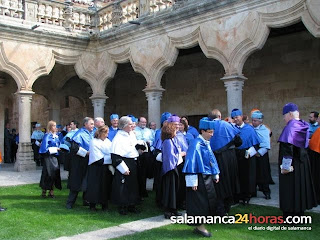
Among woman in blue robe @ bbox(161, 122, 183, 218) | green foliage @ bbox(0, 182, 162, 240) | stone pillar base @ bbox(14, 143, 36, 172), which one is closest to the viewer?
green foliage @ bbox(0, 182, 162, 240)

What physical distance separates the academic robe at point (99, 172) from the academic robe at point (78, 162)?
22cm

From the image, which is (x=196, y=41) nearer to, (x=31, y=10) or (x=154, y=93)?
(x=154, y=93)

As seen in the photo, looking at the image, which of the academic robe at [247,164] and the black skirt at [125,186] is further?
the academic robe at [247,164]

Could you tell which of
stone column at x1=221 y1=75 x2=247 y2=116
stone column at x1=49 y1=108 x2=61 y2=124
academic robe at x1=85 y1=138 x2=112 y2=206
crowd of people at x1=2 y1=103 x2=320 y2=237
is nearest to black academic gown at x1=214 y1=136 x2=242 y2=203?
crowd of people at x1=2 y1=103 x2=320 y2=237

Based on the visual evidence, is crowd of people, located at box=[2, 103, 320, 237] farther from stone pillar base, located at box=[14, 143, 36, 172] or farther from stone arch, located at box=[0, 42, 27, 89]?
stone arch, located at box=[0, 42, 27, 89]

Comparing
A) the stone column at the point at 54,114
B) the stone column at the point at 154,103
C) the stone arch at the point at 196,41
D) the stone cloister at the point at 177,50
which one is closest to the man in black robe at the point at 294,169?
the stone cloister at the point at 177,50

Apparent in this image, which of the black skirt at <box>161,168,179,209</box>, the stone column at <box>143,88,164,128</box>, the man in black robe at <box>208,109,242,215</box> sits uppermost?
the stone column at <box>143,88,164,128</box>

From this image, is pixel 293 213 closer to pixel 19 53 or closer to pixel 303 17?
pixel 303 17

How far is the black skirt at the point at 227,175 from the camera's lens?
566 centimetres

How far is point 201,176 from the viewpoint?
480cm

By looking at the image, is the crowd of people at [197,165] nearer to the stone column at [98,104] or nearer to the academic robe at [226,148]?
the academic robe at [226,148]

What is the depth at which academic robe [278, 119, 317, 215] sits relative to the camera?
5.11 meters

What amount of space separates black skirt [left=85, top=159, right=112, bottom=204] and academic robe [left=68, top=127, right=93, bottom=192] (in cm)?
19

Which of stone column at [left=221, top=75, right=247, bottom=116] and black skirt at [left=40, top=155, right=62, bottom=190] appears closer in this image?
black skirt at [left=40, top=155, right=62, bottom=190]
